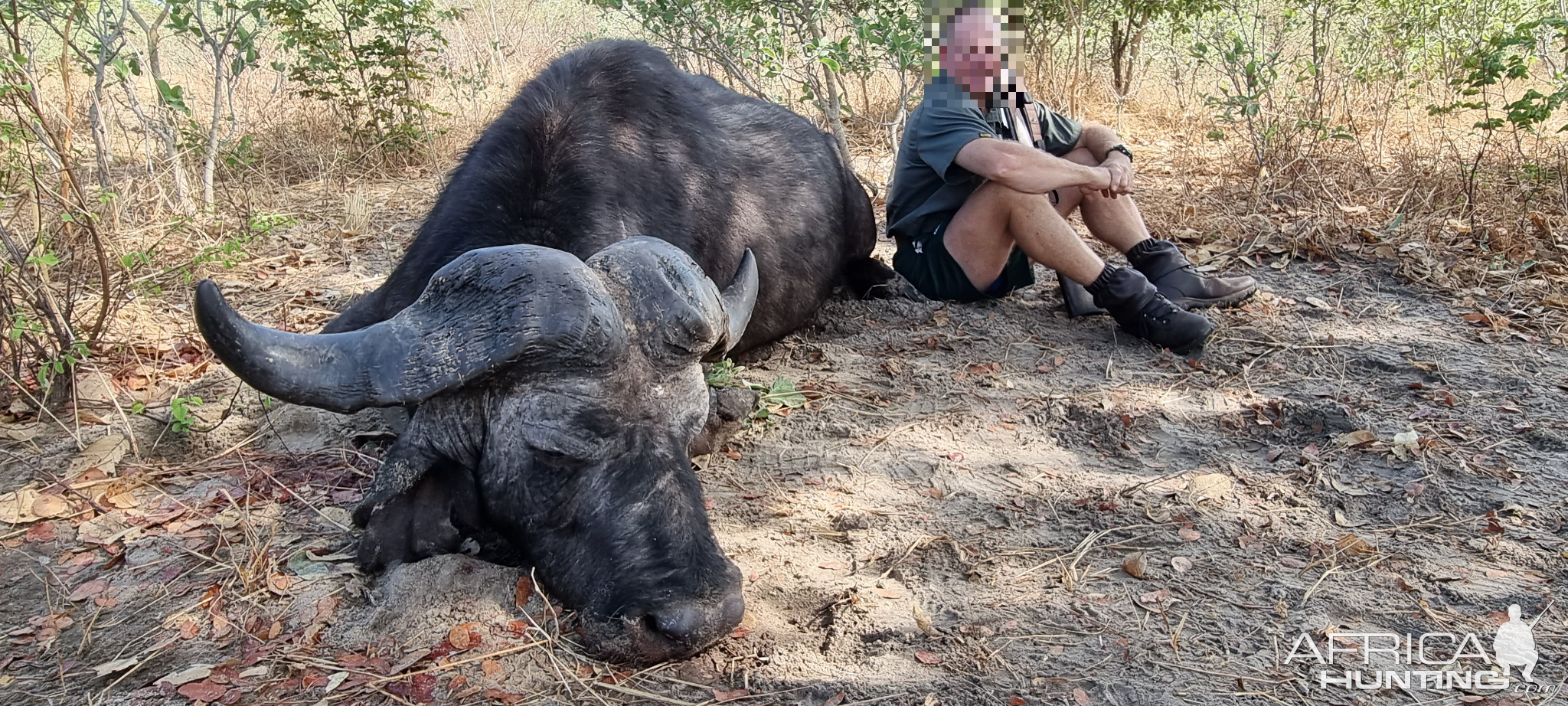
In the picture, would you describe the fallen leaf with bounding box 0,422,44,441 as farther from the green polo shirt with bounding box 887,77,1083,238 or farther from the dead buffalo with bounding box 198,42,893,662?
the green polo shirt with bounding box 887,77,1083,238

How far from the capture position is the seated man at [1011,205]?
14.2ft

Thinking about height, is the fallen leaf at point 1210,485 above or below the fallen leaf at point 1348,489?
above

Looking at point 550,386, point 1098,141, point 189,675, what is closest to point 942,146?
point 1098,141

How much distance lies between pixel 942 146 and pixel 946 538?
2168 millimetres

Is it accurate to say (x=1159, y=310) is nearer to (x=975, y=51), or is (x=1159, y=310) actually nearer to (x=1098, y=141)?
(x=1098, y=141)

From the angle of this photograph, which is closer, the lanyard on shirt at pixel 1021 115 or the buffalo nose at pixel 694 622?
the buffalo nose at pixel 694 622

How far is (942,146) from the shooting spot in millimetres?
4477

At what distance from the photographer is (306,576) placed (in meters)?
2.70

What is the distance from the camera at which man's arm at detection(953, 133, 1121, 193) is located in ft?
14.2

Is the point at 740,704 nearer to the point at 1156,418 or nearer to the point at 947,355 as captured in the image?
the point at 1156,418

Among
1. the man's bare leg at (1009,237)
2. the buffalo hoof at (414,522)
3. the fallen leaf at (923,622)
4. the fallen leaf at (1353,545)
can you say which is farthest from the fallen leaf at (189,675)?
the man's bare leg at (1009,237)

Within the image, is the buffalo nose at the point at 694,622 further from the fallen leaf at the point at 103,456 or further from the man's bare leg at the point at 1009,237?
the man's bare leg at the point at 1009,237

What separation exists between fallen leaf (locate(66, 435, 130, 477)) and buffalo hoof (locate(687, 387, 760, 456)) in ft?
6.33

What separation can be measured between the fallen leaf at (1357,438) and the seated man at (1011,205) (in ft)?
2.79
